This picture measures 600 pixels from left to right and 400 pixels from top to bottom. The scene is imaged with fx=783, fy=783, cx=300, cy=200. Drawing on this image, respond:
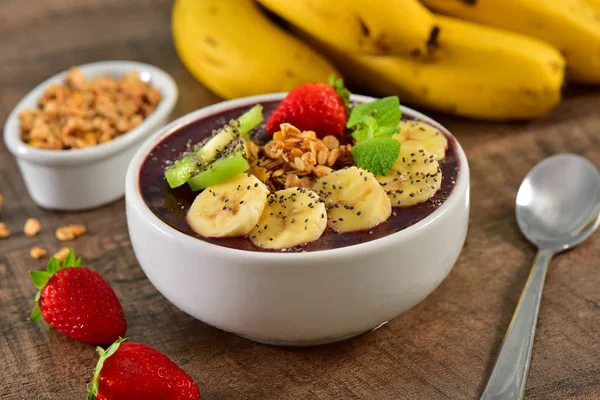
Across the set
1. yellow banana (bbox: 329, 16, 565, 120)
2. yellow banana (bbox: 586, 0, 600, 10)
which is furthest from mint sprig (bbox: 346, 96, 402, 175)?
yellow banana (bbox: 586, 0, 600, 10)

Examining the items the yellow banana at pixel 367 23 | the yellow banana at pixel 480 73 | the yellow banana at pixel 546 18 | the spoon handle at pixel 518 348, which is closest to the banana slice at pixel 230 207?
the spoon handle at pixel 518 348

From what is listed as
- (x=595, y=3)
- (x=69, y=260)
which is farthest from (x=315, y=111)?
(x=595, y=3)

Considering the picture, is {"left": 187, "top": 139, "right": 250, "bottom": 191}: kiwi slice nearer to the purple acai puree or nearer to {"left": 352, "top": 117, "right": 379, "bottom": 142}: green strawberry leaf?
the purple acai puree

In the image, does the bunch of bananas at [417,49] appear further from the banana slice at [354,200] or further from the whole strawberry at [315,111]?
the banana slice at [354,200]

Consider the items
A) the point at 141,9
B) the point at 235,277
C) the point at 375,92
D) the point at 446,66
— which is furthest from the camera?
the point at 141,9

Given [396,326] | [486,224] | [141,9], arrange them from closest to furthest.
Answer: [396,326] < [486,224] < [141,9]

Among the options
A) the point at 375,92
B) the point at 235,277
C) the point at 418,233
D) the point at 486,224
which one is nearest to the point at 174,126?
the point at 235,277

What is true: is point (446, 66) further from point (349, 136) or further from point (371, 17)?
point (349, 136)
